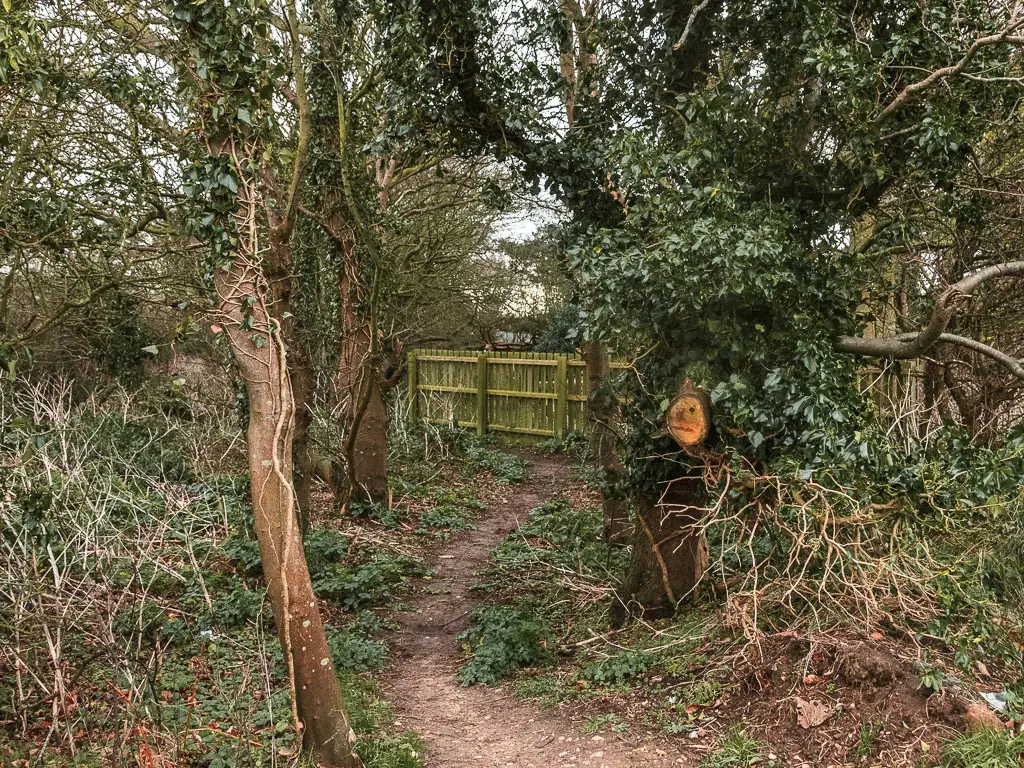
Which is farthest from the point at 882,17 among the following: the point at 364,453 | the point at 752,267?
the point at 364,453

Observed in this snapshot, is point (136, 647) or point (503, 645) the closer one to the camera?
point (136, 647)

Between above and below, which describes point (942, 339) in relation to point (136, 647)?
above

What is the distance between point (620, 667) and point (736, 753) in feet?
4.26

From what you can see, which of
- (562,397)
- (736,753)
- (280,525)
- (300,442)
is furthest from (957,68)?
(562,397)

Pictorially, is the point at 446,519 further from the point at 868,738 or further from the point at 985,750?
the point at 985,750

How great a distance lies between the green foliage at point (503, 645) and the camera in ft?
18.5

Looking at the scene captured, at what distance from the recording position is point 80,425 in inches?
323

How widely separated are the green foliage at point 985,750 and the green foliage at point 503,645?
284cm

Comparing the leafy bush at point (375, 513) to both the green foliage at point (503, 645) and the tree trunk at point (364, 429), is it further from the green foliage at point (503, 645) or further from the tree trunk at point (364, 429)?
the green foliage at point (503, 645)

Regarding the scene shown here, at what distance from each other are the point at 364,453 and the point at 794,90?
650 centimetres

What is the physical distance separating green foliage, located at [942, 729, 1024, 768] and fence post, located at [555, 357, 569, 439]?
11292 millimetres

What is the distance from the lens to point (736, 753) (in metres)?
3.93

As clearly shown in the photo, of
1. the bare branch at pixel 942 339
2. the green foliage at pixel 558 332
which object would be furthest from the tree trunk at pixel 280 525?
→ the green foliage at pixel 558 332

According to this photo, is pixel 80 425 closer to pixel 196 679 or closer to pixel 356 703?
pixel 196 679
